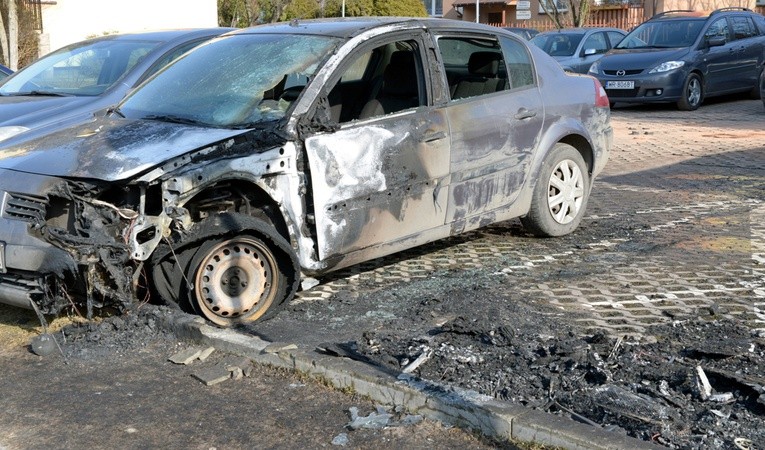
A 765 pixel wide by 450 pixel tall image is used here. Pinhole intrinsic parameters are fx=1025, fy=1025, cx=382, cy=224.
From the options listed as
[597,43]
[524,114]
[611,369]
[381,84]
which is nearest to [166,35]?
[381,84]

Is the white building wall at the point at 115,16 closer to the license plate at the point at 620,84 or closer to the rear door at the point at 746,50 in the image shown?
the license plate at the point at 620,84

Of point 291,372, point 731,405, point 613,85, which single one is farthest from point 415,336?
point 613,85

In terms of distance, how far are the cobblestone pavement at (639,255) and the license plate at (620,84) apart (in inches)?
266

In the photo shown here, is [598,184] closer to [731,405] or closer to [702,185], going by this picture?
[702,185]

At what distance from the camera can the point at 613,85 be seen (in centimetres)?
1903

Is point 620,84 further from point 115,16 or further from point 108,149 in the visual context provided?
point 115,16

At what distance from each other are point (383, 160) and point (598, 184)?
5227 millimetres

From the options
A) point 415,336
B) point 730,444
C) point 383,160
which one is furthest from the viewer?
point 383,160

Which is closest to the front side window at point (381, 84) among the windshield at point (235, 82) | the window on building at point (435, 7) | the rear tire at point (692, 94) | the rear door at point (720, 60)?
the windshield at point (235, 82)

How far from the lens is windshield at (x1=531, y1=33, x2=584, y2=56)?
73.8ft

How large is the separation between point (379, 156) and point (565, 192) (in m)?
2.34


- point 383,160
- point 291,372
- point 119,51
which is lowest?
point 291,372

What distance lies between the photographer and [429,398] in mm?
4660

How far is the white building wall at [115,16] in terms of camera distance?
103ft
